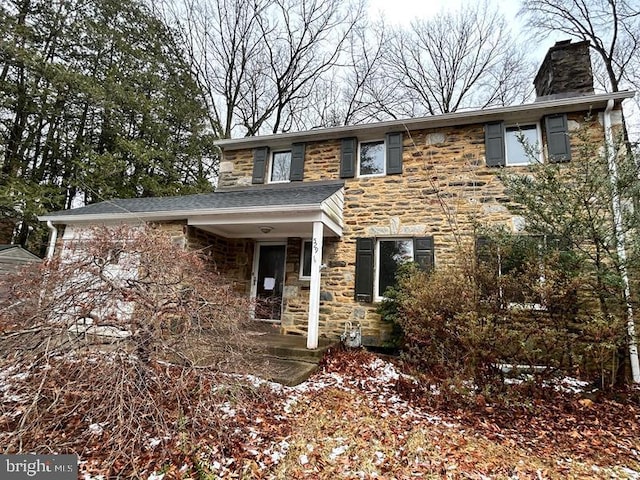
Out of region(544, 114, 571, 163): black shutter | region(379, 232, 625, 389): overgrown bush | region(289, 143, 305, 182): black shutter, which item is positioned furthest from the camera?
region(289, 143, 305, 182): black shutter

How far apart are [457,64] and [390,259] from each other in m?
12.2

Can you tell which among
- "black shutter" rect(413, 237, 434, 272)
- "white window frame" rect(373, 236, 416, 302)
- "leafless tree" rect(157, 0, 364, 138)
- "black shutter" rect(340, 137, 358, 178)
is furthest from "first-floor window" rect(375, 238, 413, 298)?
"leafless tree" rect(157, 0, 364, 138)

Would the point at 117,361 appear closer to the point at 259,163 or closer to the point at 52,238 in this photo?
the point at 259,163

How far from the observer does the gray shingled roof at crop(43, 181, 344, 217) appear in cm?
611

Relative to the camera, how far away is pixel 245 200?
6.62 meters

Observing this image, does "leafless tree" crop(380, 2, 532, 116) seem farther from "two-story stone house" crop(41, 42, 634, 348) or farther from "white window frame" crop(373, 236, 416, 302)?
"white window frame" crop(373, 236, 416, 302)

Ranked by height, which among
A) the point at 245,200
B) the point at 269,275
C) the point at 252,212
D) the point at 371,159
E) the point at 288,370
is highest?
the point at 371,159

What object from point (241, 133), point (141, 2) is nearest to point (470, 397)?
point (241, 133)

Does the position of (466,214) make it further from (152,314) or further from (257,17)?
(257,17)

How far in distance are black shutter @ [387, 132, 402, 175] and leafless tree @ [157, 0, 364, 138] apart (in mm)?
9689

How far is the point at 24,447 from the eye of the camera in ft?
7.76

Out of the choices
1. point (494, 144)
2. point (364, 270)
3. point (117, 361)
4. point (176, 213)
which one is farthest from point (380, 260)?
point (117, 361)

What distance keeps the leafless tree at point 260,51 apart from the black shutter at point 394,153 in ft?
31.8

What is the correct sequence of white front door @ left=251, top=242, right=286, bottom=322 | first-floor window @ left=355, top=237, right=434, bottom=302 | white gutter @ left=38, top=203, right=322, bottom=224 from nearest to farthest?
white gutter @ left=38, top=203, right=322, bottom=224
first-floor window @ left=355, top=237, right=434, bottom=302
white front door @ left=251, top=242, right=286, bottom=322
